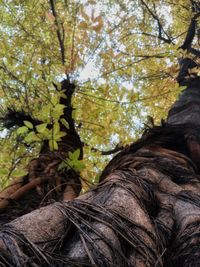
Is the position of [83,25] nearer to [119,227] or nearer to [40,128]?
[40,128]

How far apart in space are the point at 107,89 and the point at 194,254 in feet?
7.02

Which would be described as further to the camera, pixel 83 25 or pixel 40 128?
pixel 83 25

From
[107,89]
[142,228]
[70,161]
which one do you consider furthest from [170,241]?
[107,89]

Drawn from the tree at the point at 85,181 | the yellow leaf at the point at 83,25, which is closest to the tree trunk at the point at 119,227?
the tree at the point at 85,181

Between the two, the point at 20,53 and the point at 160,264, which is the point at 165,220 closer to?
the point at 160,264

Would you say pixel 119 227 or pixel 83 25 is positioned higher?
pixel 83 25

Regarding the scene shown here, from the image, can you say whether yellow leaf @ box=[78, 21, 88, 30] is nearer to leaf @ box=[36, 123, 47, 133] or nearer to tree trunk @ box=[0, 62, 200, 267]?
leaf @ box=[36, 123, 47, 133]

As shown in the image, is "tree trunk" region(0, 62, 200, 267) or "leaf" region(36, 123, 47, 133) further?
"leaf" region(36, 123, 47, 133)

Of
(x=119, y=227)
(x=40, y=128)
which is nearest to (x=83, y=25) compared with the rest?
(x=40, y=128)

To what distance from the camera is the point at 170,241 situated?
6.20 ft

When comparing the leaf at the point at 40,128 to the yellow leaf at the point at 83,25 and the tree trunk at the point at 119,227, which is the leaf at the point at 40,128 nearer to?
the tree trunk at the point at 119,227

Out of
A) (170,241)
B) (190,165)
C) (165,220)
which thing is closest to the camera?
(170,241)

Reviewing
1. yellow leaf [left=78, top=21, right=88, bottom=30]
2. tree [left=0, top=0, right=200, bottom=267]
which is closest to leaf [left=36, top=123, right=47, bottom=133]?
tree [left=0, top=0, right=200, bottom=267]

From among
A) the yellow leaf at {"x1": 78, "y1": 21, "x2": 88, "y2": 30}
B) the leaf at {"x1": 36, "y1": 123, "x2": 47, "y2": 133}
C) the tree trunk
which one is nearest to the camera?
the tree trunk
